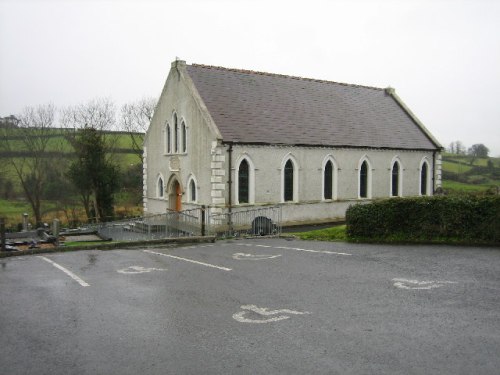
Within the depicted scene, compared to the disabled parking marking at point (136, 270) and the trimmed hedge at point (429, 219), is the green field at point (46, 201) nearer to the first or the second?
the trimmed hedge at point (429, 219)

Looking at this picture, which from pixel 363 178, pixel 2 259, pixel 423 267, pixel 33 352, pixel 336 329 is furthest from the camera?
pixel 363 178

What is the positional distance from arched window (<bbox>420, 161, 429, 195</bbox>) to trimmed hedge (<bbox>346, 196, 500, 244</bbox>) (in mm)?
18488

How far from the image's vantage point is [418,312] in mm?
8141

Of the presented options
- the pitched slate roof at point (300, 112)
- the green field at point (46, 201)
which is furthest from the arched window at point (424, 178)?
the green field at point (46, 201)

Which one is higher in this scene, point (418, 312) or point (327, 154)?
point (327, 154)

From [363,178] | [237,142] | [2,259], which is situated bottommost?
[2,259]

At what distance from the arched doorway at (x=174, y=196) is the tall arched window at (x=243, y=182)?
5.15 m

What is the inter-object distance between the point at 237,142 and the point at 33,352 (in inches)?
745

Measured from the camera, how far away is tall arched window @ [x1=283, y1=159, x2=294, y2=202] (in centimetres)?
2708

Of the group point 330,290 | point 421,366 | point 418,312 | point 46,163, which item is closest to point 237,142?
point 330,290

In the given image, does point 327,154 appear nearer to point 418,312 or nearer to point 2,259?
point 2,259

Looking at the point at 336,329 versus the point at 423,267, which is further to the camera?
the point at 423,267

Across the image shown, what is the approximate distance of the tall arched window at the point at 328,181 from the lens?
29.0 m

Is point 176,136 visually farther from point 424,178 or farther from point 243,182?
point 424,178
